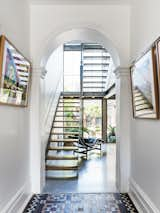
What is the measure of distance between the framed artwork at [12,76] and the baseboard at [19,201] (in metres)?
1.06

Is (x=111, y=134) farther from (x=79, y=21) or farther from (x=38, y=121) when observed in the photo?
(x=79, y=21)

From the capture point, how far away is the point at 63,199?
3.35 meters

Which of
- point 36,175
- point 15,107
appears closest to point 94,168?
point 36,175

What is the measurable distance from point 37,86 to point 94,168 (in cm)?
284

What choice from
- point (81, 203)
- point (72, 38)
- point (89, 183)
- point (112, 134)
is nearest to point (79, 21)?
point (72, 38)

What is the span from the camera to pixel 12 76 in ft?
7.88

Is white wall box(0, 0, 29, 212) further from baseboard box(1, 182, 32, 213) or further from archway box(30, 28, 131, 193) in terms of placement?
archway box(30, 28, 131, 193)

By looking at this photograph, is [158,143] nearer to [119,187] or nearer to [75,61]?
[119,187]

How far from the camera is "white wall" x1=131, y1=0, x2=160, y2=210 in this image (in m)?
2.33

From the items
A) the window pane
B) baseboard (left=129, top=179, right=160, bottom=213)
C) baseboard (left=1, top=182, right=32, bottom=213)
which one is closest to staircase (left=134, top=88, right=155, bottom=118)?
baseboard (left=129, top=179, right=160, bottom=213)

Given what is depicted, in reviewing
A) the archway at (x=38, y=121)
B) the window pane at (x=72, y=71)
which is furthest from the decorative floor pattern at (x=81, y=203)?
the window pane at (x=72, y=71)

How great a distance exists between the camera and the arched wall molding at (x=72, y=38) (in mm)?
3600

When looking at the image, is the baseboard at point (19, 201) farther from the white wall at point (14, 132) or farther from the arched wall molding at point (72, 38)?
the arched wall molding at point (72, 38)

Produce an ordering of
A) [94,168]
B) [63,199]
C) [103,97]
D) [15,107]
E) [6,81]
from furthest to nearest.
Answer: [103,97] < [94,168] < [63,199] < [15,107] < [6,81]
